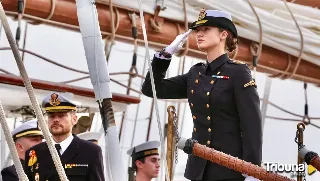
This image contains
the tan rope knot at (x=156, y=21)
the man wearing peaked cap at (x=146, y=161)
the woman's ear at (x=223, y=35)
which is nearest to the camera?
the woman's ear at (x=223, y=35)

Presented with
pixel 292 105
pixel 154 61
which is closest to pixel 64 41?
pixel 292 105

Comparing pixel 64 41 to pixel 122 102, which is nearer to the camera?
pixel 122 102

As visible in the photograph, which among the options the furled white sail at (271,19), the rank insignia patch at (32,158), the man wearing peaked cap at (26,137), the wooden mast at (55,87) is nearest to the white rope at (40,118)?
the rank insignia patch at (32,158)

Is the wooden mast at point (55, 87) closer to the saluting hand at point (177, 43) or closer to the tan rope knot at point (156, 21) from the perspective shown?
the tan rope knot at point (156, 21)

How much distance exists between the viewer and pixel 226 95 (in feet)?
9.84

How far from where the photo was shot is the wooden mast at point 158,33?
5801 mm

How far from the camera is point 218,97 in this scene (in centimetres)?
300

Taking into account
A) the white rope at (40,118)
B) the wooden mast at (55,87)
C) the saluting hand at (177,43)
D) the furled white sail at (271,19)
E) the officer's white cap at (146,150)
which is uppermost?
the furled white sail at (271,19)

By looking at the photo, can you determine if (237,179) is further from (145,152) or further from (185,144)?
(145,152)

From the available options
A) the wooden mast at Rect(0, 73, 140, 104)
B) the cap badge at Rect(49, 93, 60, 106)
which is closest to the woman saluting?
the cap badge at Rect(49, 93, 60, 106)

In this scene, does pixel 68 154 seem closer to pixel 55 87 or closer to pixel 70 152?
pixel 70 152

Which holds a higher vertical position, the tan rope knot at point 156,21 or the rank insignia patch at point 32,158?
the tan rope knot at point 156,21

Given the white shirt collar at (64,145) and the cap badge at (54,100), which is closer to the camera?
the white shirt collar at (64,145)

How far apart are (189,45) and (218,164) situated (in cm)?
359
